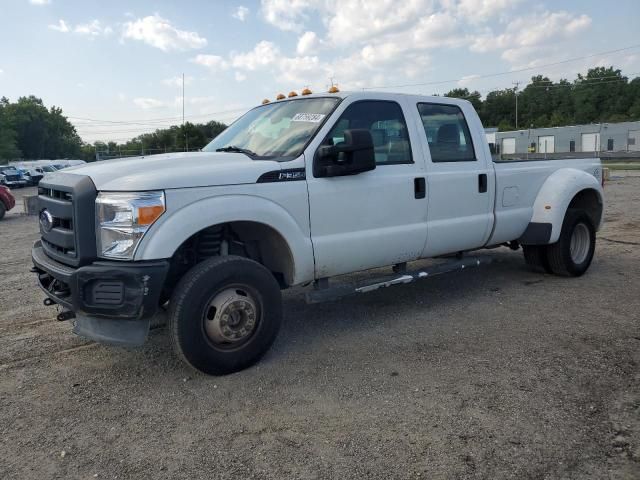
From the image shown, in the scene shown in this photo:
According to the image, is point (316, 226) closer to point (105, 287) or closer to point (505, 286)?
point (105, 287)

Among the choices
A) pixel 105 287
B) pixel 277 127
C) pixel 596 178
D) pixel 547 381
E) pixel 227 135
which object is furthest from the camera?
pixel 596 178

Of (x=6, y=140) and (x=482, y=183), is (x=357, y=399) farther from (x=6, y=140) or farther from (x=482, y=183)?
(x=6, y=140)

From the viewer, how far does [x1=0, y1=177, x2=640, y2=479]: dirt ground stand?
2.95m

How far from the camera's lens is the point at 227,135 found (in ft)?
17.4

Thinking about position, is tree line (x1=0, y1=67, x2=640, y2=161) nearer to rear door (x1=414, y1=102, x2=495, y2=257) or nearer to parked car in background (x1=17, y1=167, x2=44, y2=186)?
parked car in background (x1=17, y1=167, x2=44, y2=186)

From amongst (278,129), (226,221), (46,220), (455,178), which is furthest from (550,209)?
(46,220)

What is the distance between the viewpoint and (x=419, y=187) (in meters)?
5.09

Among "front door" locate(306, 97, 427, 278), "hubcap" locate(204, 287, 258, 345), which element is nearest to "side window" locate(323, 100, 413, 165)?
"front door" locate(306, 97, 427, 278)

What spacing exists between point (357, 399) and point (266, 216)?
1431mm

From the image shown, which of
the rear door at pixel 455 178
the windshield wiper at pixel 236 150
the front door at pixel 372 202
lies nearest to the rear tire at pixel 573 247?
the rear door at pixel 455 178

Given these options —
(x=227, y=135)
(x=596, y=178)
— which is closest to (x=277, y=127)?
(x=227, y=135)

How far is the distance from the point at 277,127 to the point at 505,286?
3.31 meters

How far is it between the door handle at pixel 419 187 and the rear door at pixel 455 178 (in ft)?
0.18

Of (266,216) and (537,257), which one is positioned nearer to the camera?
(266,216)
